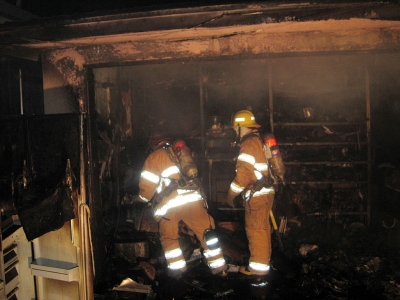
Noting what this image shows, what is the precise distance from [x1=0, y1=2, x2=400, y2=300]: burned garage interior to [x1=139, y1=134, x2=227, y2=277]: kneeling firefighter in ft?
1.28

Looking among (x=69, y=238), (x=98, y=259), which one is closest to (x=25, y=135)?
(x=69, y=238)

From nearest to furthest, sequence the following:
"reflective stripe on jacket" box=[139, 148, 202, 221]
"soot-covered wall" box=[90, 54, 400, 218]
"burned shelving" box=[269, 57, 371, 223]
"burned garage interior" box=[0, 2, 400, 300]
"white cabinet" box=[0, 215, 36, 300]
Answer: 1. "white cabinet" box=[0, 215, 36, 300]
2. "burned garage interior" box=[0, 2, 400, 300]
3. "reflective stripe on jacket" box=[139, 148, 202, 221]
4. "burned shelving" box=[269, 57, 371, 223]
5. "soot-covered wall" box=[90, 54, 400, 218]

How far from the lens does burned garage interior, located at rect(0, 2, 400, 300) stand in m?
3.27

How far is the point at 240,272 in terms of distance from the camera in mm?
4980

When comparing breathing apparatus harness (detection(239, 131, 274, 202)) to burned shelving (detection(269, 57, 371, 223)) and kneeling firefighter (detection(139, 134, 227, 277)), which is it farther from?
burned shelving (detection(269, 57, 371, 223))

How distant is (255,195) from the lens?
482 cm

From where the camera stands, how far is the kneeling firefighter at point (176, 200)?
15.9 feet

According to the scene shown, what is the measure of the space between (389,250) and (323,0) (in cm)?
Result: 437

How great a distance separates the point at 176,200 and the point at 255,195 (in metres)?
1.20

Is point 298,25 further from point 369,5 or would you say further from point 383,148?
point 383,148

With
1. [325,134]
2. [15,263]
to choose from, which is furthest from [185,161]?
[325,134]

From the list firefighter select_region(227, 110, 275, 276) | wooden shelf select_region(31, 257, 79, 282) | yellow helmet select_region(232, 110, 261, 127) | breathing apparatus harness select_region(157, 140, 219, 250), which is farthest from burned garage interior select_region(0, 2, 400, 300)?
yellow helmet select_region(232, 110, 261, 127)

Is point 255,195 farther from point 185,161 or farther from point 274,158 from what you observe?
point 185,161

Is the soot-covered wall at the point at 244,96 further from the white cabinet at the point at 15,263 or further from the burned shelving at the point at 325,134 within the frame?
the white cabinet at the point at 15,263
